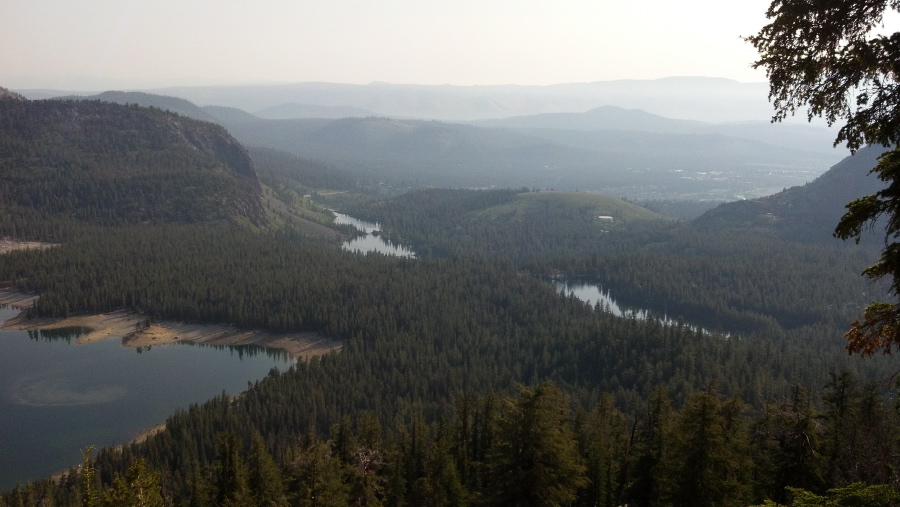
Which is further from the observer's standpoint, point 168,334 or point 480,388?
point 168,334

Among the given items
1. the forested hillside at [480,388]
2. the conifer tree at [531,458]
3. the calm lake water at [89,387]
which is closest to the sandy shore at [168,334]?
the calm lake water at [89,387]

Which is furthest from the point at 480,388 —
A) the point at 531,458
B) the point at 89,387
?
the point at 531,458

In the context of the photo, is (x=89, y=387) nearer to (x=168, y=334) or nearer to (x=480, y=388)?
(x=168, y=334)

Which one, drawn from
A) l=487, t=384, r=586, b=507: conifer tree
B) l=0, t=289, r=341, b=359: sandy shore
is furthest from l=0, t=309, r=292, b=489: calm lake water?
l=487, t=384, r=586, b=507: conifer tree

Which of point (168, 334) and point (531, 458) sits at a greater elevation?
point (531, 458)

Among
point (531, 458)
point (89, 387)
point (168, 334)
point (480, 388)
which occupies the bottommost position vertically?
point (89, 387)

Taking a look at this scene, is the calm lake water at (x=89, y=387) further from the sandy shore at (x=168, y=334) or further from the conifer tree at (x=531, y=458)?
the conifer tree at (x=531, y=458)
